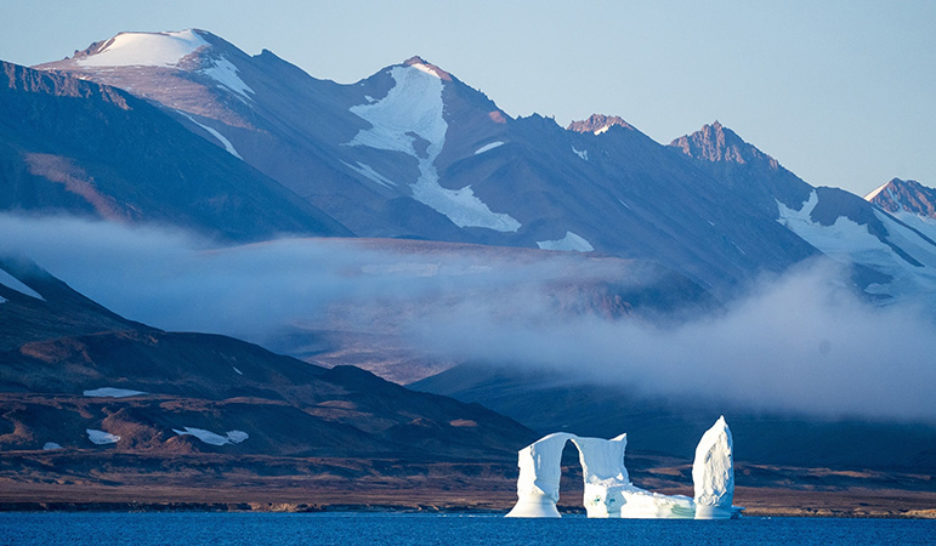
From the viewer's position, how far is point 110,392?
196 metres

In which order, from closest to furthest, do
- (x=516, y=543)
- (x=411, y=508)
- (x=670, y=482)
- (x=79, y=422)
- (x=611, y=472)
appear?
1. (x=516, y=543)
2. (x=611, y=472)
3. (x=411, y=508)
4. (x=79, y=422)
5. (x=670, y=482)

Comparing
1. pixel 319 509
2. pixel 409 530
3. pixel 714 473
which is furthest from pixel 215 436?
pixel 714 473

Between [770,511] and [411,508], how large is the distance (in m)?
34.9

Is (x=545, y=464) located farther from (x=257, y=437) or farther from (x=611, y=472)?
(x=257, y=437)

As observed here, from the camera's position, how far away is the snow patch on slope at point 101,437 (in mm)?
168625

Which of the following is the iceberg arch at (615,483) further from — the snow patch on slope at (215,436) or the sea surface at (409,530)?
the snow patch on slope at (215,436)

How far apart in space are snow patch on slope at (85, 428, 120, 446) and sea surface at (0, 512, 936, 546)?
154ft

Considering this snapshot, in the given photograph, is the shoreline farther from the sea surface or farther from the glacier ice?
the glacier ice

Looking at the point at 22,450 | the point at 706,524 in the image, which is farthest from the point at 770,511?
the point at 22,450

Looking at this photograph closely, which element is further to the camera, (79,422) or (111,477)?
(79,422)

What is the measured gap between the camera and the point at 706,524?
127 metres

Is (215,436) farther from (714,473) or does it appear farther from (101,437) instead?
(714,473)

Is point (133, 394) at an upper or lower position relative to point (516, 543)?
upper

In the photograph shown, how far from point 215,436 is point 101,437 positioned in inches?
645
